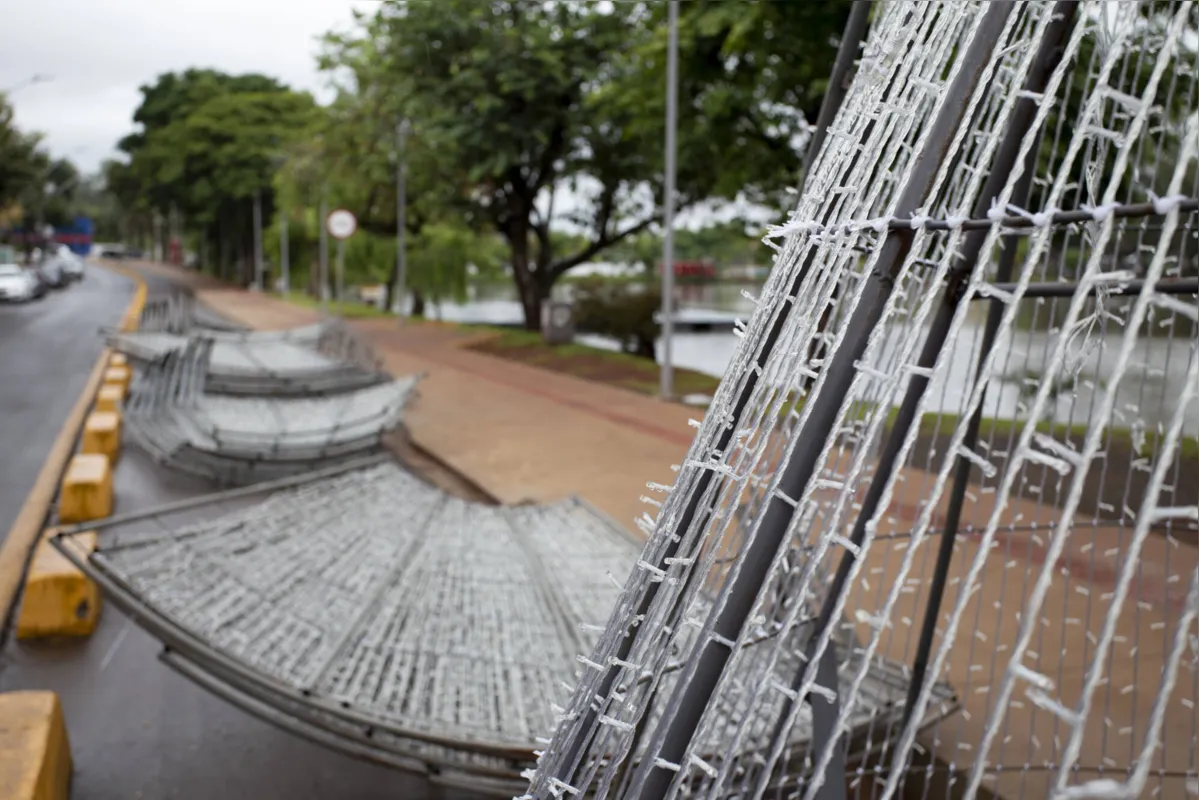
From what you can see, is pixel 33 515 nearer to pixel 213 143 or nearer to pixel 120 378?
pixel 120 378

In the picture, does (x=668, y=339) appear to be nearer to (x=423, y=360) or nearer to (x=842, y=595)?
(x=423, y=360)

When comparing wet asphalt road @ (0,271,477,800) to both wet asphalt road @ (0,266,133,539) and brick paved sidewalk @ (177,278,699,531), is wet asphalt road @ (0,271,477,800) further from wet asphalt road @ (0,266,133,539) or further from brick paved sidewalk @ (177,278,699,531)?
brick paved sidewalk @ (177,278,699,531)

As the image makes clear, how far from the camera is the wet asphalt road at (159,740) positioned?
11.2 ft

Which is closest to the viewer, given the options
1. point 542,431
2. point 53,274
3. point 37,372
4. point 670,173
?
point 542,431

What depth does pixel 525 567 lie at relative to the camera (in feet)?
14.7

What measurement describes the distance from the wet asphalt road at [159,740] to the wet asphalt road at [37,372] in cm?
242

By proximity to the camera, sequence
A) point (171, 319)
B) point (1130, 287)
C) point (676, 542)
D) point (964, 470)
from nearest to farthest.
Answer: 1. point (1130, 287)
2. point (676, 542)
3. point (964, 470)
4. point (171, 319)

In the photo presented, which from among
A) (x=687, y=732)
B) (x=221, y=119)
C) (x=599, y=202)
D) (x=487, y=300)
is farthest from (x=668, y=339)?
(x=221, y=119)

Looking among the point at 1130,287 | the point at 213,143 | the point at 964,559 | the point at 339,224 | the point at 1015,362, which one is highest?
the point at 213,143

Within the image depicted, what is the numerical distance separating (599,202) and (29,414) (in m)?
10.9

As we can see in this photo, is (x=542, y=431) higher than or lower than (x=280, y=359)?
lower

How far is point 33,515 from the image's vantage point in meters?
6.73

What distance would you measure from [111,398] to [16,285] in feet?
71.9

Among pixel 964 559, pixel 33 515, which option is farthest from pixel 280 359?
pixel 964 559
